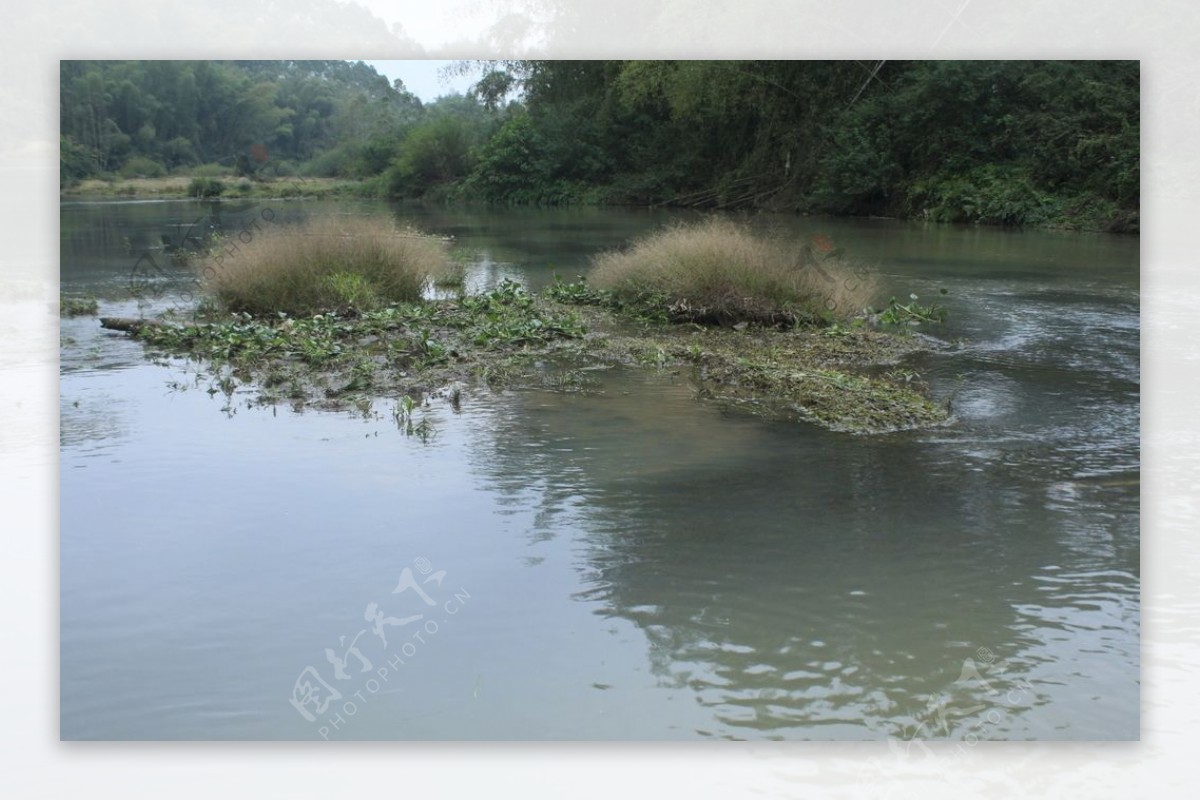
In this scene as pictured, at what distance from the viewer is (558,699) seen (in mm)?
4754

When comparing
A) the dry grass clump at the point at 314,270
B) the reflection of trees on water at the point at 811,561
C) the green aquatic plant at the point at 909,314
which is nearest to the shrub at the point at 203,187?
the dry grass clump at the point at 314,270

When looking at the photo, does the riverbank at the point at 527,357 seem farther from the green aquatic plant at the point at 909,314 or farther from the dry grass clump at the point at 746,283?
the green aquatic plant at the point at 909,314

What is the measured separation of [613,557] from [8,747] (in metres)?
3.18

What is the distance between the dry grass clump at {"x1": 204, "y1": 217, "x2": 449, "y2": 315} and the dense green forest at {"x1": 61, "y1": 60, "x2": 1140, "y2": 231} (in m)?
1.06

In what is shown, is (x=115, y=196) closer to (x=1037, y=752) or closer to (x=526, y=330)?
(x=526, y=330)

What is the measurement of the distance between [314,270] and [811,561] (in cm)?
1000

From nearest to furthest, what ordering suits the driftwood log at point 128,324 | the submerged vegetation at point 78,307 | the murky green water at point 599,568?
the murky green water at point 599,568, the driftwood log at point 128,324, the submerged vegetation at point 78,307

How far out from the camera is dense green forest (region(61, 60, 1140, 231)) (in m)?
9.84

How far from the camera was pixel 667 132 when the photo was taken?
42125 millimetres

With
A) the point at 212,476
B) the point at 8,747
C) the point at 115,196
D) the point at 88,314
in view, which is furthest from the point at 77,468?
the point at 88,314

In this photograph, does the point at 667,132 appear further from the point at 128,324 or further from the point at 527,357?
the point at 527,357

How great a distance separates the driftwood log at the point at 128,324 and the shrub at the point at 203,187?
64.2 inches

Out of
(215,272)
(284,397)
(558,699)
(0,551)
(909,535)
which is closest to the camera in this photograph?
(558,699)

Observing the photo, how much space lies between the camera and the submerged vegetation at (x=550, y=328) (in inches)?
426
